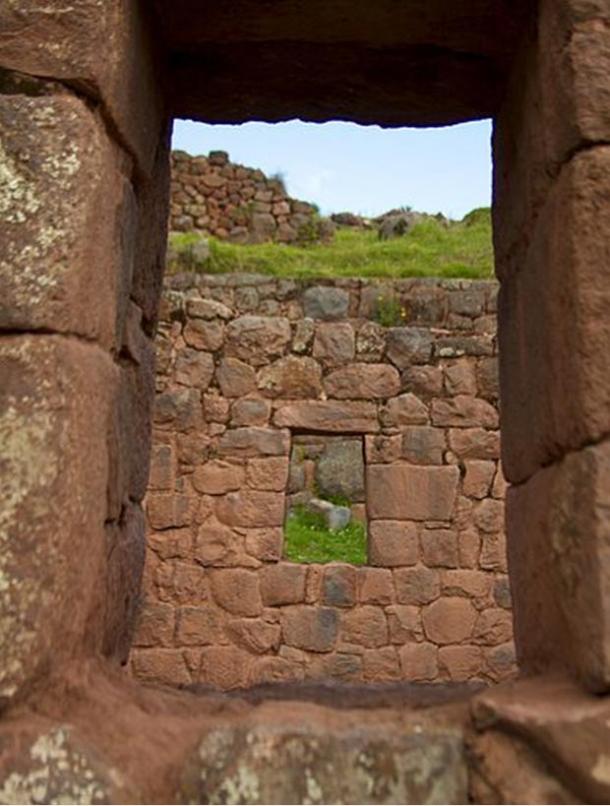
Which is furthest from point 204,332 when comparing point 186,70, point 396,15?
point 396,15

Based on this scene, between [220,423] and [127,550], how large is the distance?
4.41 meters

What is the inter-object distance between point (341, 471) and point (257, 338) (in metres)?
2.00

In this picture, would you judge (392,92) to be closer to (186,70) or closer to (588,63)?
(186,70)

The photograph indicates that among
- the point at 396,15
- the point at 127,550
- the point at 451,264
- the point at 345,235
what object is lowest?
the point at 127,550

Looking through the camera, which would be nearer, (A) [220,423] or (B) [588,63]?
(B) [588,63]

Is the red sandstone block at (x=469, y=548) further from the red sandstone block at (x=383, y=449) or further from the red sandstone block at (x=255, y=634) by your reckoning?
the red sandstone block at (x=255, y=634)

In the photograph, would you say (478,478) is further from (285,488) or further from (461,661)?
(285,488)

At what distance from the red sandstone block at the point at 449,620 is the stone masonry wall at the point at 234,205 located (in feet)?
22.3

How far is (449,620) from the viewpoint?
22.4 feet

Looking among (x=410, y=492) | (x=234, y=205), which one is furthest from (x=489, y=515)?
(x=234, y=205)

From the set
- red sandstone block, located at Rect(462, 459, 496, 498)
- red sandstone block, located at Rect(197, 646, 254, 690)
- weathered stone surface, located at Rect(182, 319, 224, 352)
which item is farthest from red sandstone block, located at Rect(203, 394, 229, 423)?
red sandstone block, located at Rect(462, 459, 496, 498)

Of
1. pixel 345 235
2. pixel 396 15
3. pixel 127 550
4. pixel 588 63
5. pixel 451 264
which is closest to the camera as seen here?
pixel 588 63

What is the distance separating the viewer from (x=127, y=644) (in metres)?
2.74

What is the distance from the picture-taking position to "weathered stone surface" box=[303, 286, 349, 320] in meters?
7.27
